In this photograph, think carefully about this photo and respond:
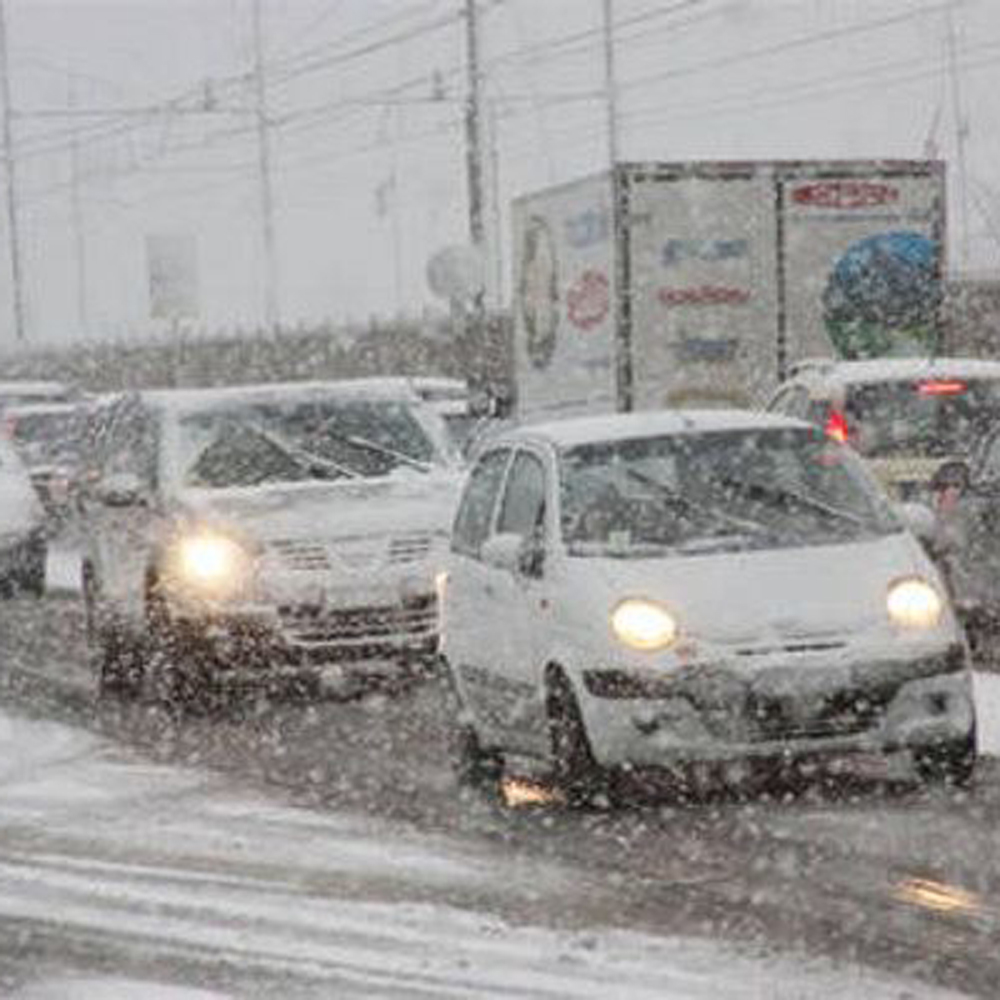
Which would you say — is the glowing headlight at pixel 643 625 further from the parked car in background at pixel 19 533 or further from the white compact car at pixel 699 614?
the parked car in background at pixel 19 533

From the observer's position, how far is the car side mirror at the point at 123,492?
1702 centimetres

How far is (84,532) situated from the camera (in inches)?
762

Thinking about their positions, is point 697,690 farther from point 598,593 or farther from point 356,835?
point 356,835

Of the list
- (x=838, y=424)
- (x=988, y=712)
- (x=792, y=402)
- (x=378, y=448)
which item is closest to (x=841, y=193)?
(x=792, y=402)

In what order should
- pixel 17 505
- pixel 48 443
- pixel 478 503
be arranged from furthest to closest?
pixel 48 443 < pixel 17 505 < pixel 478 503

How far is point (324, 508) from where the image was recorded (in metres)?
16.6

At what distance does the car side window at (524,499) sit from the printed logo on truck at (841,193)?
472 inches

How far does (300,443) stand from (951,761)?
654cm

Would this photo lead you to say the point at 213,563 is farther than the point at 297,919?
Yes

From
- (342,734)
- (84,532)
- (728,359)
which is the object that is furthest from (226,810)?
(728,359)

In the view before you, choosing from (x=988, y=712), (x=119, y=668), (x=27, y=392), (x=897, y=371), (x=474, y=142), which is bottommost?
(x=119, y=668)

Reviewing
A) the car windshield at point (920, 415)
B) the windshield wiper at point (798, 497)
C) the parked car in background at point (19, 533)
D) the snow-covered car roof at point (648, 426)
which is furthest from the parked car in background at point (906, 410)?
the parked car in background at point (19, 533)

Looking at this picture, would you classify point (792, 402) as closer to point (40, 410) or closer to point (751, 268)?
point (751, 268)

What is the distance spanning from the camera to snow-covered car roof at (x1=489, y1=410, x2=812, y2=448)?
1280cm
